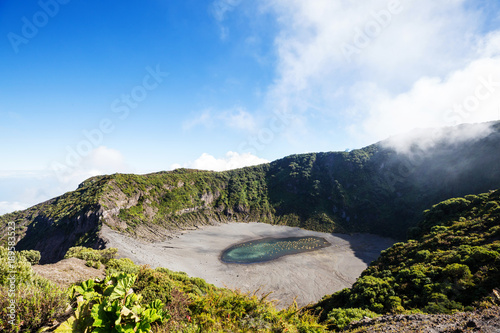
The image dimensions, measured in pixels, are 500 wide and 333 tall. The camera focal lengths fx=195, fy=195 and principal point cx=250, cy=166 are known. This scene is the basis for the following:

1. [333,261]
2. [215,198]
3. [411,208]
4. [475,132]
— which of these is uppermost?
[475,132]

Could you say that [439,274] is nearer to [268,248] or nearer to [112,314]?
[112,314]

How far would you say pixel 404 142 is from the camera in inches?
4884

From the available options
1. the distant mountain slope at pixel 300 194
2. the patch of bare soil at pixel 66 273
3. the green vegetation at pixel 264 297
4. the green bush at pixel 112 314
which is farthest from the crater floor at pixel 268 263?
the green bush at pixel 112 314

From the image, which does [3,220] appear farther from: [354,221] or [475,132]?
[475,132]

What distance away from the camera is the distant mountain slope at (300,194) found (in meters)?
72.7

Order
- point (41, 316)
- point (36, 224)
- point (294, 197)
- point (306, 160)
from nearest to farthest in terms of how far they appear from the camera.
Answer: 1. point (41, 316)
2. point (36, 224)
3. point (294, 197)
4. point (306, 160)

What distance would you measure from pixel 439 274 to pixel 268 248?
208 feet

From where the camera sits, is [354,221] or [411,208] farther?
[354,221]

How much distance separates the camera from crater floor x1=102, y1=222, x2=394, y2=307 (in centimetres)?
4806

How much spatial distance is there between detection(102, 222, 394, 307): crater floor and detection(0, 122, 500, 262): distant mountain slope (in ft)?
33.4

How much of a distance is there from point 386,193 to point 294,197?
2001 inches

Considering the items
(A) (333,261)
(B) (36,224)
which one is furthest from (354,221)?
(B) (36,224)

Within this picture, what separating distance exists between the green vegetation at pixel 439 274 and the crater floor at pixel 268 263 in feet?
65.8

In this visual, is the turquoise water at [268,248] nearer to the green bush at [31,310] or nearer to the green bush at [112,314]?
the green bush at [31,310]
